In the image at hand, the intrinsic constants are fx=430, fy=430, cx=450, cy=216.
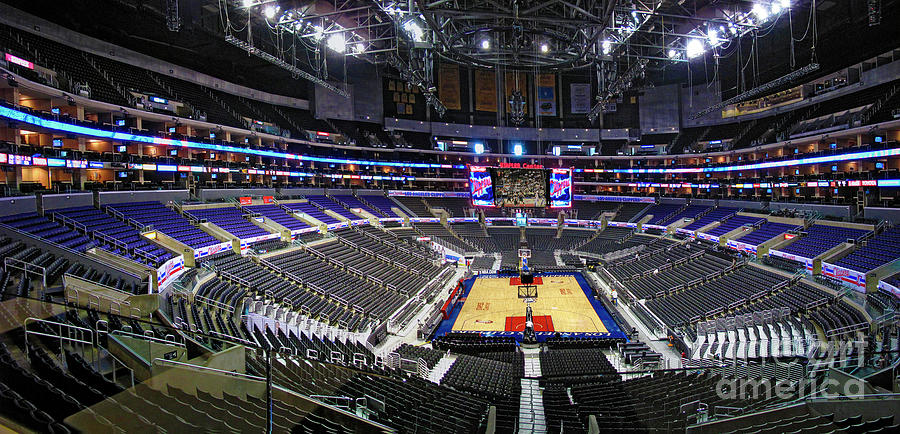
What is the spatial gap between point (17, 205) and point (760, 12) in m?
35.3

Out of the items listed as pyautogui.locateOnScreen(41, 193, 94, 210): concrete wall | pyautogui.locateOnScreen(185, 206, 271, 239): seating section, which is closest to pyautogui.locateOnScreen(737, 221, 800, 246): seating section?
pyautogui.locateOnScreen(185, 206, 271, 239): seating section

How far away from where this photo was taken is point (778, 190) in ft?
129

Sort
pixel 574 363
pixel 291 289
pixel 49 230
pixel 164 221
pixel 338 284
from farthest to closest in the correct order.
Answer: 1. pixel 338 284
2. pixel 164 221
3. pixel 291 289
4. pixel 574 363
5. pixel 49 230

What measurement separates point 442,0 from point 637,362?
1729 centimetres

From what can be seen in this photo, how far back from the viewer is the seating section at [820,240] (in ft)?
76.5

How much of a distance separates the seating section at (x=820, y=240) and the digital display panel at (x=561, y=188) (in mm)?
14021

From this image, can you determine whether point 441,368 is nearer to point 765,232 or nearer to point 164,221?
point 164,221

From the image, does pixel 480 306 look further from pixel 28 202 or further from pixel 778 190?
pixel 778 190

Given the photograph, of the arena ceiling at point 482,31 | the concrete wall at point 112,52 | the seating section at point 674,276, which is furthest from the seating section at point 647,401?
the concrete wall at point 112,52

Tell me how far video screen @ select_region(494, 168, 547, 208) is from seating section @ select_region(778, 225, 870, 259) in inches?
611

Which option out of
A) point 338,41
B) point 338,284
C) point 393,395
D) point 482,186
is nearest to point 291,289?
point 338,284

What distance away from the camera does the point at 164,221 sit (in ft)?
73.2

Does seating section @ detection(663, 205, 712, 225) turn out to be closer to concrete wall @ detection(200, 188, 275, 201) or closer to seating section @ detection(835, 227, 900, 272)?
seating section @ detection(835, 227, 900, 272)

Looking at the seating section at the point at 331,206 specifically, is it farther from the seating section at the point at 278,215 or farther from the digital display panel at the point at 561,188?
the digital display panel at the point at 561,188
